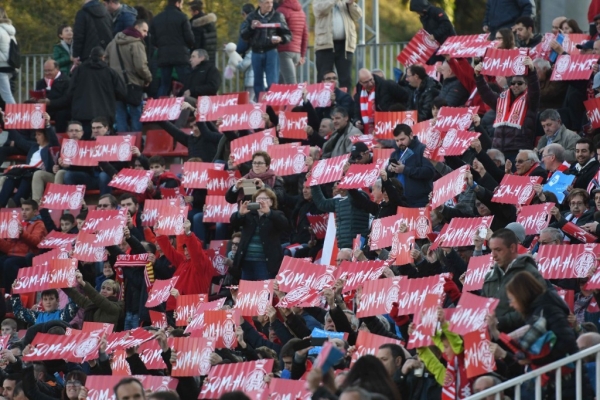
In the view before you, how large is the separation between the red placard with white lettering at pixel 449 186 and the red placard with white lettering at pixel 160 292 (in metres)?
3.05

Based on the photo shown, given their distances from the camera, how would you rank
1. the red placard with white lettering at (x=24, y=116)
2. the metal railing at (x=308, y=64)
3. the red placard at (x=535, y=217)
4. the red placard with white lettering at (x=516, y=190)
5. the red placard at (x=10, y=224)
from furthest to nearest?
1. the metal railing at (x=308, y=64)
2. the red placard with white lettering at (x=24, y=116)
3. the red placard at (x=10, y=224)
4. the red placard with white lettering at (x=516, y=190)
5. the red placard at (x=535, y=217)

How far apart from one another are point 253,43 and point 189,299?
6.40 metres

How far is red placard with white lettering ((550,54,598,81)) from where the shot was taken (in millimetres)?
18859

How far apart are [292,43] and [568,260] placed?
9.53 meters

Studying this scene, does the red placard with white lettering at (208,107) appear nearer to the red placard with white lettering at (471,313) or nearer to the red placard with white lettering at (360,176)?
the red placard with white lettering at (360,176)

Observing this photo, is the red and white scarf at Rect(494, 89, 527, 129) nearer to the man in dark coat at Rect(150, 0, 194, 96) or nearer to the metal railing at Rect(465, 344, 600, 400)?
the man in dark coat at Rect(150, 0, 194, 96)

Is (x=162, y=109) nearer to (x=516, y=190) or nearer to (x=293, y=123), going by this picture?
(x=293, y=123)

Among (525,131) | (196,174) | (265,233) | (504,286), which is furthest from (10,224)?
(504,286)

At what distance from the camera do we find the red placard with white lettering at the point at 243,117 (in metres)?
20.9

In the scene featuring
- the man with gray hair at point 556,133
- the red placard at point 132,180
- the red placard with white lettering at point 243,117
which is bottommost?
the red placard at point 132,180

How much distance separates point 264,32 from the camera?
22.4 meters

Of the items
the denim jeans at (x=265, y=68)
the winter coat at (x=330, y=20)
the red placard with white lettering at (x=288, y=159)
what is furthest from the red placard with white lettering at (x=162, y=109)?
the red placard with white lettering at (x=288, y=159)

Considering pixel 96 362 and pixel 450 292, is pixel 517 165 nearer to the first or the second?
pixel 450 292

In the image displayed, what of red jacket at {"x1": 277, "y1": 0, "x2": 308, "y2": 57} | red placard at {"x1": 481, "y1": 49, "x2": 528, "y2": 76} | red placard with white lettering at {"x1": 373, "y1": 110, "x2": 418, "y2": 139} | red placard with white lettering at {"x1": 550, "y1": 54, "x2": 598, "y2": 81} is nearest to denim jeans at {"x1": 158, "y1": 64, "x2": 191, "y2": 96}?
red jacket at {"x1": 277, "y1": 0, "x2": 308, "y2": 57}
